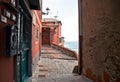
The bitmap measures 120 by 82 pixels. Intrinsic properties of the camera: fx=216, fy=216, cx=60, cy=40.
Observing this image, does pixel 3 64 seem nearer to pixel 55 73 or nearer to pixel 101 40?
pixel 101 40

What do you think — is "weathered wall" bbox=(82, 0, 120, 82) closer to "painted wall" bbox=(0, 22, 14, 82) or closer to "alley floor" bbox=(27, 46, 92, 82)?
"alley floor" bbox=(27, 46, 92, 82)

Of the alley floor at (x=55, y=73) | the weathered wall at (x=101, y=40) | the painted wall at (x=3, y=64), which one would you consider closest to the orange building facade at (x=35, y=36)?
the alley floor at (x=55, y=73)

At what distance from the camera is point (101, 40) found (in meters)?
6.45

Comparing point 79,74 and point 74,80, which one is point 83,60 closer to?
point 79,74

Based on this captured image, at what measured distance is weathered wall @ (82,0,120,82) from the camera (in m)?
5.35

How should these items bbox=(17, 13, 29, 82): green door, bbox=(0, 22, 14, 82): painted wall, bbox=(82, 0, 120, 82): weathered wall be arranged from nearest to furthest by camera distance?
bbox=(0, 22, 14, 82): painted wall → bbox=(17, 13, 29, 82): green door → bbox=(82, 0, 120, 82): weathered wall

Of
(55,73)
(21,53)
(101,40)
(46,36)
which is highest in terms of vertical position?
(46,36)

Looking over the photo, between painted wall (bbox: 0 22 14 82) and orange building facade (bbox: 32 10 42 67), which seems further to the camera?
orange building facade (bbox: 32 10 42 67)

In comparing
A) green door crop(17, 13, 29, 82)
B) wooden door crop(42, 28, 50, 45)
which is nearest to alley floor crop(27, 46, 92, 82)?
green door crop(17, 13, 29, 82)

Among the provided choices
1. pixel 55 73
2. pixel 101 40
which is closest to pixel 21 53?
pixel 101 40

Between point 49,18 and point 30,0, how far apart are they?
30.5 metres

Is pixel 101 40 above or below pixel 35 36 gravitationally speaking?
below

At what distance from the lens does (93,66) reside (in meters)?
7.29

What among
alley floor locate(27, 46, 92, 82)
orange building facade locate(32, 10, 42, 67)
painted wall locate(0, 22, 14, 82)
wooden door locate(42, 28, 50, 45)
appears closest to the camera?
painted wall locate(0, 22, 14, 82)
